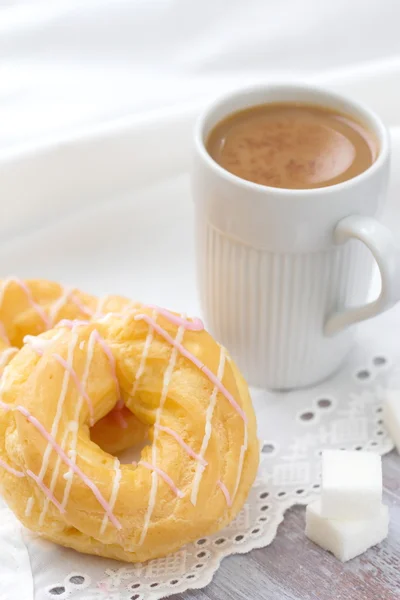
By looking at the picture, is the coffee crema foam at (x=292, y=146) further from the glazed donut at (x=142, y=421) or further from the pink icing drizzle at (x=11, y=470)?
the pink icing drizzle at (x=11, y=470)

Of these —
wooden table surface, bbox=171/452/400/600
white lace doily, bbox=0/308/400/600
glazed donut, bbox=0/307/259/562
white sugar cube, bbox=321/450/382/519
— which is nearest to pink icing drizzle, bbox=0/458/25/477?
glazed donut, bbox=0/307/259/562

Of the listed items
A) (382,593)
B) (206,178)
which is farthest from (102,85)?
(382,593)

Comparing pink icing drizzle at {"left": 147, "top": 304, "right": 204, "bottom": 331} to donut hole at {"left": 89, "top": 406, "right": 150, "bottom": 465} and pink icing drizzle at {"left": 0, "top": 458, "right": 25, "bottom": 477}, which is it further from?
pink icing drizzle at {"left": 0, "top": 458, "right": 25, "bottom": 477}

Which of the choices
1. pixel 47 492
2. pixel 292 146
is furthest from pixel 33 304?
pixel 292 146

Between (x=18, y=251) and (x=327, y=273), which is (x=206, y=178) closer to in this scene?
(x=327, y=273)

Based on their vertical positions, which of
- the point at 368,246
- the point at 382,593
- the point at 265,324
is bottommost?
the point at 382,593

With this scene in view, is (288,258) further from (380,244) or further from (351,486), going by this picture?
(351,486)
